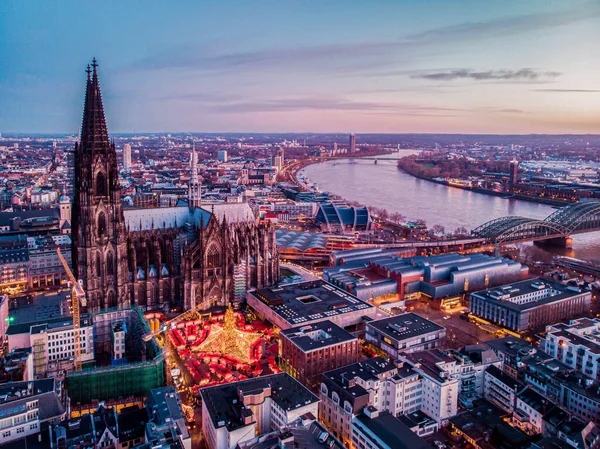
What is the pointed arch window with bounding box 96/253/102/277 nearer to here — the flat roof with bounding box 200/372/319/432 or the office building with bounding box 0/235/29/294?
the office building with bounding box 0/235/29/294

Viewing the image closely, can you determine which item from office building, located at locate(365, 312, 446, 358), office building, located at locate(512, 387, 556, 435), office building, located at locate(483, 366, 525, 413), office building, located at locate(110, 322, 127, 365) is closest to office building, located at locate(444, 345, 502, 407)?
office building, located at locate(483, 366, 525, 413)

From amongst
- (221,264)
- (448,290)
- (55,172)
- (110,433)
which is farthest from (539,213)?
(55,172)

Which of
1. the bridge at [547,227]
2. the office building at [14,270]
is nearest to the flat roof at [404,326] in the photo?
the office building at [14,270]

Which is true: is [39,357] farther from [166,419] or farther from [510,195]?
[510,195]

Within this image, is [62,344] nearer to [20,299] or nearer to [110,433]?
[110,433]

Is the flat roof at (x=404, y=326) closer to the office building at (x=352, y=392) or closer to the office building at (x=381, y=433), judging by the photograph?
the office building at (x=352, y=392)
